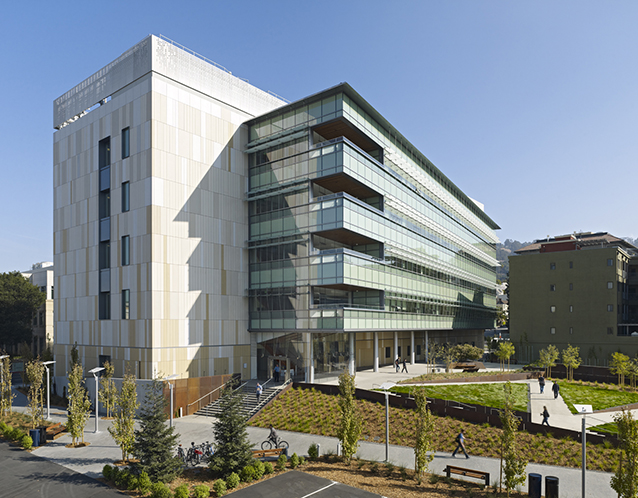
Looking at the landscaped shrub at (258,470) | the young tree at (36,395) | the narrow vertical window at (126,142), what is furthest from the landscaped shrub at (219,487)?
the narrow vertical window at (126,142)

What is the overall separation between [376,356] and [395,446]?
962 inches

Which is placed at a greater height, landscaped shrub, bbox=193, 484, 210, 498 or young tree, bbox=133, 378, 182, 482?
young tree, bbox=133, 378, 182, 482

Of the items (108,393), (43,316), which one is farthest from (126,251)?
(43,316)

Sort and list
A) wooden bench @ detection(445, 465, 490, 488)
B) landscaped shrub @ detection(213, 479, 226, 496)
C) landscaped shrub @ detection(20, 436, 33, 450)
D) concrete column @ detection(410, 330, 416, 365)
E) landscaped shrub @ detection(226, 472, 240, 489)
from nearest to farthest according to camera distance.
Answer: landscaped shrub @ detection(213, 479, 226, 496)
wooden bench @ detection(445, 465, 490, 488)
landscaped shrub @ detection(226, 472, 240, 489)
landscaped shrub @ detection(20, 436, 33, 450)
concrete column @ detection(410, 330, 416, 365)

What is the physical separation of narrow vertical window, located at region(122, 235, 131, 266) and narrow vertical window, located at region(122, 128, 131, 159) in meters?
7.54

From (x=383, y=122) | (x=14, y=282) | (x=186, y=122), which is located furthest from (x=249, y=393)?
(x=14, y=282)

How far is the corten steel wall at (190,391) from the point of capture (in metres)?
37.4

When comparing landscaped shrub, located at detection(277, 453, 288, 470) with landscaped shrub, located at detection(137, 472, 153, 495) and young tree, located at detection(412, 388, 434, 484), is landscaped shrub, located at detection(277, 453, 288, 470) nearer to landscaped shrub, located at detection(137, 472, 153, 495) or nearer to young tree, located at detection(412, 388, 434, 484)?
landscaped shrub, located at detection(137, 472, 153, 495)

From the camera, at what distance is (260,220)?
46969mm

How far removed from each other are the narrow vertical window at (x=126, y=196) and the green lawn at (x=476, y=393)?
27.8 metres

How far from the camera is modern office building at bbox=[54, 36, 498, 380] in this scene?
41.1 metres

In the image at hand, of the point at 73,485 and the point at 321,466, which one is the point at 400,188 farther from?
the point at 73,485

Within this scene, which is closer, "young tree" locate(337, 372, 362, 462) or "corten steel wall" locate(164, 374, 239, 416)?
"young tree" locate(337, 372, 362, 462)

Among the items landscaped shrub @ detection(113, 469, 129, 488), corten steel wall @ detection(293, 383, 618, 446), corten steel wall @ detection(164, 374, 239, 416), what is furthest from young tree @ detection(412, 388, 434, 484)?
corten steel wall @ detection(164, 374, 239, 416)
